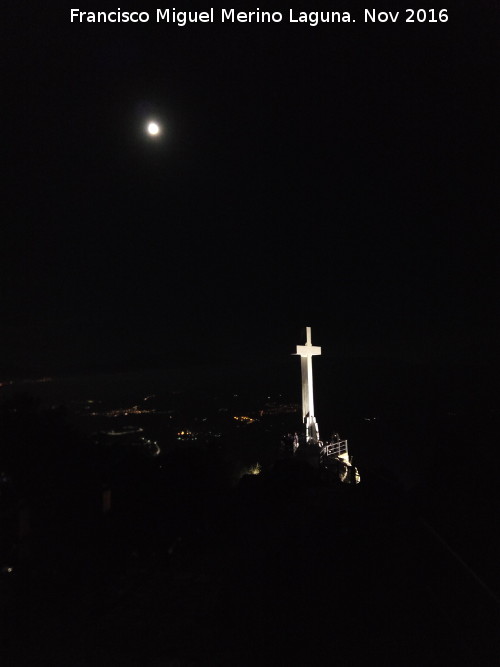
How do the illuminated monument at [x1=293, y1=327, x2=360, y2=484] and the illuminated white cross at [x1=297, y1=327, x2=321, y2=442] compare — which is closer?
the illuminated monument at [x1=293, y1=327, x2=360, y2=484]

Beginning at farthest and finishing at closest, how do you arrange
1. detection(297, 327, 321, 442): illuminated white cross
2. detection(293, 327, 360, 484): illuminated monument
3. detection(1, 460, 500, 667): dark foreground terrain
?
detection(297, 327, 321, 442): illuminated white cross
detection(293, 327, 360, 484): illuminated monument
detection(1, 460, 500, 667): dark foreground terrain

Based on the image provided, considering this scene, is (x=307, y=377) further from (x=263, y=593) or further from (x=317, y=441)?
(x=263, y=593)

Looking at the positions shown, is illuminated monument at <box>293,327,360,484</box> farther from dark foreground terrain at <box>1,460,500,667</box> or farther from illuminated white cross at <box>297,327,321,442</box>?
dark foreground terrain at <box>1,460,500,667</box>

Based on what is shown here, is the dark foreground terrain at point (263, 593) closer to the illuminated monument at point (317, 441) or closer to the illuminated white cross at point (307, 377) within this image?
the illuminated monument at point (317, 441)

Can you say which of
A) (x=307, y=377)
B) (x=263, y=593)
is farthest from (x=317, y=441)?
(x=263, y=593)

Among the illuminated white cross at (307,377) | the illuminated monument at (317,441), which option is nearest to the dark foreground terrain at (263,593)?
the illuminated monument at (317,441)

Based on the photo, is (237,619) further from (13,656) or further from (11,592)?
(11,592)

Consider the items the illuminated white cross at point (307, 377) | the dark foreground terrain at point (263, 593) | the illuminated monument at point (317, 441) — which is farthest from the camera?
the illuminated white cross at point (307, 377)

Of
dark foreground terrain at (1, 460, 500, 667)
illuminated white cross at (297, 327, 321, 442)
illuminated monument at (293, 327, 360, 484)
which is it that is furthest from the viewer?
illuminated white cross at (297, 327, 321, 442)

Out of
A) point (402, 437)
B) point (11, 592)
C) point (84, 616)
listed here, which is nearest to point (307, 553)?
point (84, 616)

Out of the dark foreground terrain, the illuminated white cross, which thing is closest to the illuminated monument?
the illuminated white cross

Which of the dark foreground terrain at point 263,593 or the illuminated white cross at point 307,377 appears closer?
the dark foreground terrain at point 263,593
